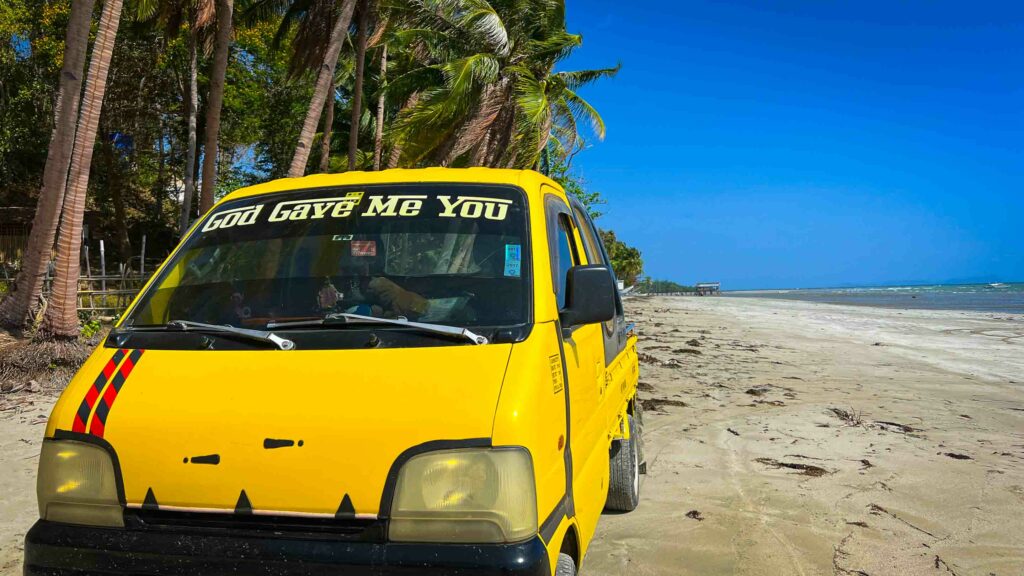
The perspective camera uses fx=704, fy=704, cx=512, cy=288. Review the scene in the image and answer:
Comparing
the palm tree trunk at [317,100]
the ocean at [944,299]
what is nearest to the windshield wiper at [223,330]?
the palm tree trunk at [317,100]

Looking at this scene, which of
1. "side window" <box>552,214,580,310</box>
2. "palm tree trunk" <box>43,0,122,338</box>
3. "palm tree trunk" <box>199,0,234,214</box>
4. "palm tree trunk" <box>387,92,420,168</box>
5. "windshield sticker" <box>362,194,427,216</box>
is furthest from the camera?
"palm tree trunk" <box>387,92,420,168</box>

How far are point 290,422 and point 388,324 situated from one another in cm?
50

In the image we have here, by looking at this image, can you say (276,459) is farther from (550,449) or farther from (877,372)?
(877,372)

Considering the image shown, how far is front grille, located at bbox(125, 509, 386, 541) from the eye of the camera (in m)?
Result: 2.09

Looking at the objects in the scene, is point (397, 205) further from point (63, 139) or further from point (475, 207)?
point (63, 139)

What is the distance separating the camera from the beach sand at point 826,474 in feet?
12.8

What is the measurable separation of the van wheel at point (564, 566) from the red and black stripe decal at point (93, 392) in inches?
64.4

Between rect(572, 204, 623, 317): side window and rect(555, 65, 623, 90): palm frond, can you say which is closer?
rect(572, 204, 623, 317): side window

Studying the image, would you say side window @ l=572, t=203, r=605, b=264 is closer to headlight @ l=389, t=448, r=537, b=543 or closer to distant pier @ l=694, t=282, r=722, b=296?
headlight @ l=389, t=448, r=537, b=543

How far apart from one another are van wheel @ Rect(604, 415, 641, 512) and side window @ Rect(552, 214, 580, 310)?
120 cm

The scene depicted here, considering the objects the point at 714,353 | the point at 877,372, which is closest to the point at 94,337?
the point at 714,353

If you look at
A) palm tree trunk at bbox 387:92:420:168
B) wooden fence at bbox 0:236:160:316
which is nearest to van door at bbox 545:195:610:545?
wooden fence at bbox 0:236:160:316

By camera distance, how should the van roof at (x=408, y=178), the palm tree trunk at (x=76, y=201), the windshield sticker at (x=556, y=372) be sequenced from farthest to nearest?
the palm tree trunk at (x=76, y=201) → the van roof at (x=408, y=178) → the windshield sticker at (x=556, y=372)

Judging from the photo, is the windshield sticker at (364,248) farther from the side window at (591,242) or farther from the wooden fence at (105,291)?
the wooden fence at (105,291)
